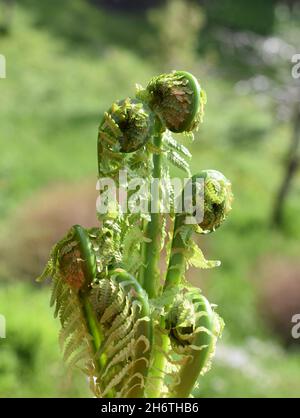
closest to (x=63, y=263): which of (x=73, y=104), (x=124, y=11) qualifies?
(x=73, y=104)

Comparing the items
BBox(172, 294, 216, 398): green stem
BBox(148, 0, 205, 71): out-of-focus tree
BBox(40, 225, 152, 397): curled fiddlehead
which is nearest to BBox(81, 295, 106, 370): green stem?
BBox(40, 225, 152, 397): curled fiddlehead

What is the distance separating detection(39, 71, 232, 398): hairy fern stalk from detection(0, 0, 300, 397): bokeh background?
271cm

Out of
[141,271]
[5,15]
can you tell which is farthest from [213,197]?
[5,15]

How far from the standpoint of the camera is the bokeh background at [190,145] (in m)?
5.17

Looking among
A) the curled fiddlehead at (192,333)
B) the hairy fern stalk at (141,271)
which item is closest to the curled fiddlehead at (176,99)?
the hairy fern stalk at (141,271)

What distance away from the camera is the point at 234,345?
6.47 meters

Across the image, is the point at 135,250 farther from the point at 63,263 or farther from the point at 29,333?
the point at 29,333

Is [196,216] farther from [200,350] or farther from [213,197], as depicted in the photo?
[200,350]

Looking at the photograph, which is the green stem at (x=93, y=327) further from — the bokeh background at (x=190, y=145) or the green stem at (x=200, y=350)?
the bokeh background at (x=190, y=145)

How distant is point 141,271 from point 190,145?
4.10m

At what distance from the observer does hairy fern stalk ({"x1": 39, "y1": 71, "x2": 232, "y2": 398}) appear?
98 centimetres

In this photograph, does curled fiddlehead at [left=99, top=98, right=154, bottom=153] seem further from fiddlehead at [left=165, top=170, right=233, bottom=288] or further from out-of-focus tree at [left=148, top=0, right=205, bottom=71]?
out-of-focus tree at [left=148, top=0, right=205, bottom=71]

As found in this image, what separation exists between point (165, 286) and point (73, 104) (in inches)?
434

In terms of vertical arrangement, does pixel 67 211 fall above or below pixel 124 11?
below
